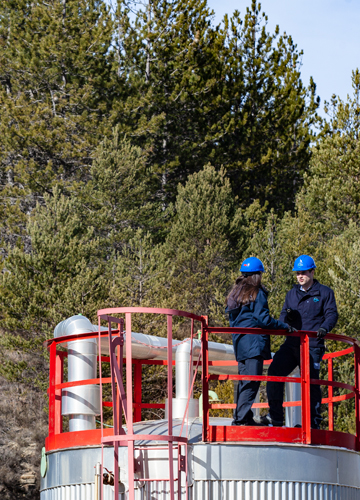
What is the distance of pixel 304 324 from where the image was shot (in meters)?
7.87

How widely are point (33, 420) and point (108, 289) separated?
20.2ft

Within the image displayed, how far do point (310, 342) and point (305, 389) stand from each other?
62 cm

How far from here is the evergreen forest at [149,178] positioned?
2822 cm

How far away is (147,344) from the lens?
1038 centimetres

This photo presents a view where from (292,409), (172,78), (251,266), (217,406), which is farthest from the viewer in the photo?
(172,78)

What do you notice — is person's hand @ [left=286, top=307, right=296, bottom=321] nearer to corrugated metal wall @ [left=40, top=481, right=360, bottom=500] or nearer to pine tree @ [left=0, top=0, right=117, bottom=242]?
corrugated metal wall @ [left=40, top=481, right=360, bottom=500]

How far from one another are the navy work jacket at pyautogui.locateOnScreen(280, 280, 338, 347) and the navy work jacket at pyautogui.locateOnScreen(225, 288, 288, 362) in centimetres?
→ 61

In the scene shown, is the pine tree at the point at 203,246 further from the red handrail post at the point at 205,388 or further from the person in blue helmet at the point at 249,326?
the red handrail post at the point at 205,388

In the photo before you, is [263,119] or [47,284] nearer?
[47,284]

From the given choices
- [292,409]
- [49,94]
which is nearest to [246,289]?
[292,409]

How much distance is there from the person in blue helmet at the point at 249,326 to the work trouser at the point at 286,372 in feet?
1.53

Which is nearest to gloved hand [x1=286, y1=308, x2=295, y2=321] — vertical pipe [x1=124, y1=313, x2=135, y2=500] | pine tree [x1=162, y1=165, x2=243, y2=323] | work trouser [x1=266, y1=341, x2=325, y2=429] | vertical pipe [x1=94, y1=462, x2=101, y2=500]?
work trouser [x1=266, y1=341, x2=325, y2=429]

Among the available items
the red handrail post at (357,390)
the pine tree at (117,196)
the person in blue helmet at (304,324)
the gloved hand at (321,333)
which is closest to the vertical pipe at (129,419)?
the person in blue helmet at (304,324)

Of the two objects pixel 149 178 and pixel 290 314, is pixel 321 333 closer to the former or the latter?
pixel 290 314
